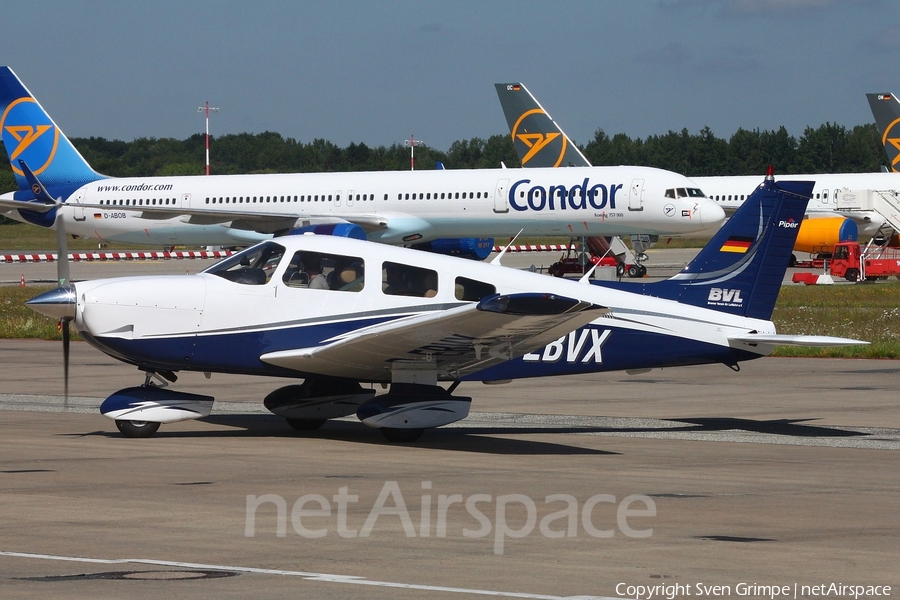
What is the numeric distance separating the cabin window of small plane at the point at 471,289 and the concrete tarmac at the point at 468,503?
1.53 meters

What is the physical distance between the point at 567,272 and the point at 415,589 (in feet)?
139

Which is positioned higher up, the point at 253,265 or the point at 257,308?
the point at 253,265

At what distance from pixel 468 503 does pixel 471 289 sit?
431 centimetres

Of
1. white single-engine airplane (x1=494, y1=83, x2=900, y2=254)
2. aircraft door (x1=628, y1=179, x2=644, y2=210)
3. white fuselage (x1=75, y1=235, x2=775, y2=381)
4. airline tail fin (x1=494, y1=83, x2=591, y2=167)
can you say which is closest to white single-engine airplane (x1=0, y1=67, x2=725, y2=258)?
aircraft door (x1=628, y1=179, x2=644, y2=210)

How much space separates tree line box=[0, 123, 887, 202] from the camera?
118 metres

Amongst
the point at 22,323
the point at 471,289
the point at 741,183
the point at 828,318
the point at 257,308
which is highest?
the point at 741,183

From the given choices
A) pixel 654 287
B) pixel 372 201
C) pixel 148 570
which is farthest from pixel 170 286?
pixel 372 201

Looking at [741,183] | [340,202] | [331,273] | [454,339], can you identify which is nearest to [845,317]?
[331,273]

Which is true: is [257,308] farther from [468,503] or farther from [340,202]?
[340,202]

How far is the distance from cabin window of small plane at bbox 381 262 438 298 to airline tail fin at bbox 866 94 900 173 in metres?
60.0

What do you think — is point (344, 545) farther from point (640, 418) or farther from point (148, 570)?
point (640, 418)

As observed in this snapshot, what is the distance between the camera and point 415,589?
6.87 metres

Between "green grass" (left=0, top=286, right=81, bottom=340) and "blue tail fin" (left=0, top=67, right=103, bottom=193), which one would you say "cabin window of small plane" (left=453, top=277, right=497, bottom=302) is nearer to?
"green grass" (left=0, top=286, right=81, bottom=340)

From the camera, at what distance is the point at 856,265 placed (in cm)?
4428
